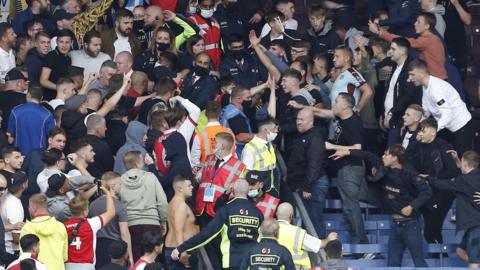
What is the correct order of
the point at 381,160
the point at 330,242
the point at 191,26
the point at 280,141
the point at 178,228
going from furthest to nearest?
the point at 191,26 < the point at 280,141 < the point at 381,160 < the point at 178,228 < the point at 330,242

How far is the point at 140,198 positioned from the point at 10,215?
1.50 m

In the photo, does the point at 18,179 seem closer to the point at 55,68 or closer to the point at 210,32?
the point at 55,68

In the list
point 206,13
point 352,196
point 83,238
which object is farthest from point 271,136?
point 206,13

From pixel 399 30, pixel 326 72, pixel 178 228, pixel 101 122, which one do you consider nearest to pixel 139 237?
pixel 178 228

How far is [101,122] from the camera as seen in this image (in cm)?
2047

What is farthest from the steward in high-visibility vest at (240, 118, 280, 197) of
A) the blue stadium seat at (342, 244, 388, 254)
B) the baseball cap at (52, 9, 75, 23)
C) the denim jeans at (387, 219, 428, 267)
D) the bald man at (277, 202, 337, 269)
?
the baseball cap at (52, 9, 75, 23)

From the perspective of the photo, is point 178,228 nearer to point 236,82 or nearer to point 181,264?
point 181,264

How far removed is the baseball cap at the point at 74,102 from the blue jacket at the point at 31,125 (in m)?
0.36

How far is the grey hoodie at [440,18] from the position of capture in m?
24.4

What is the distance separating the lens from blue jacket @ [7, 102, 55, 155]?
20828mm

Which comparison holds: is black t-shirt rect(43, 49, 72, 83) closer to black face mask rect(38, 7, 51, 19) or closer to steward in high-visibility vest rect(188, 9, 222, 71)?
black face mask rect(38, 7, 51, 19)

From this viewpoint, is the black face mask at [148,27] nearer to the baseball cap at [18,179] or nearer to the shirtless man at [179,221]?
the shirtless man at [179,221]

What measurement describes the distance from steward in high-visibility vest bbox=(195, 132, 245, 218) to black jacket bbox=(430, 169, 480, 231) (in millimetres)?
2382

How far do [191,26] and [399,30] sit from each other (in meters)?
2.90
